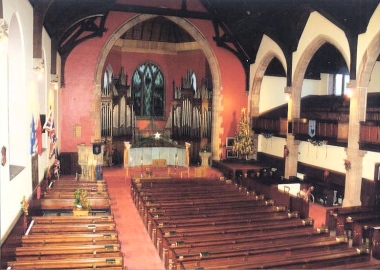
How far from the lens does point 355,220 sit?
1020 cm

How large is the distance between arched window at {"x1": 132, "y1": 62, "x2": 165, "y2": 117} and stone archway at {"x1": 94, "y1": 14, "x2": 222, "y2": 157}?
4492 millimetres

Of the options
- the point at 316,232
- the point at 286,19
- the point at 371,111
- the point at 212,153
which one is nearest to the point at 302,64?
the point at 286,19

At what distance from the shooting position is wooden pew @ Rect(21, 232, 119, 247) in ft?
24.2

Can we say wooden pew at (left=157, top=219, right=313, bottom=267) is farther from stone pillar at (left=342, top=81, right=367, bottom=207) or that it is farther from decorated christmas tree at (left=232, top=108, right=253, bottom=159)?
decorated christmas tree at (left=232, top=108, right=253, bottom=159)

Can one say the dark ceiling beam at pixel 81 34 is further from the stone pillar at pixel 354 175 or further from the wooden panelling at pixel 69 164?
the stone pillar at pixel 354 175

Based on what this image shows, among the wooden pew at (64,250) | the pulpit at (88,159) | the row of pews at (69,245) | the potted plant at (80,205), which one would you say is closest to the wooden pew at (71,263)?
the row of pews at (69,245)

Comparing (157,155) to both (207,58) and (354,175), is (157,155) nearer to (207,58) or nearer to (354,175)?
(207,58)

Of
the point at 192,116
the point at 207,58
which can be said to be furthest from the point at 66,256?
the point at 192,116

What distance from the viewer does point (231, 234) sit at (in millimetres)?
8586

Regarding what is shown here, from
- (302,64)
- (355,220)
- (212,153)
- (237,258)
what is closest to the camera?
(237,258)

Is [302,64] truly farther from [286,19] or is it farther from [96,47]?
[96,47]

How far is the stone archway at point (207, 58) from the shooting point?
18156 millimetres

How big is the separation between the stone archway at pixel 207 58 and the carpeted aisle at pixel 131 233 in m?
5.04

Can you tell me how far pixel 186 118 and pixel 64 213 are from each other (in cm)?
1148
